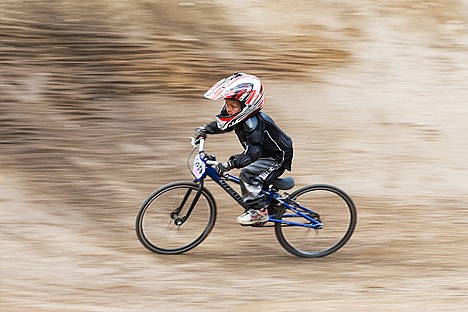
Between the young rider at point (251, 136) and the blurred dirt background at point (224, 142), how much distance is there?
30.1 inches

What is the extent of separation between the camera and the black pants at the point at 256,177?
8.21 m

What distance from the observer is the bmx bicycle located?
824cm

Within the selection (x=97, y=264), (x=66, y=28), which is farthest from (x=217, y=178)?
(x=66, y=28)

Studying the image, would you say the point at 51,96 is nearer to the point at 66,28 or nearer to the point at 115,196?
the point at 66,28

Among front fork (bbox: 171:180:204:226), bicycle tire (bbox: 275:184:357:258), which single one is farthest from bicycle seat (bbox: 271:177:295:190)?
front fork (bbox: 171:180:204:226)

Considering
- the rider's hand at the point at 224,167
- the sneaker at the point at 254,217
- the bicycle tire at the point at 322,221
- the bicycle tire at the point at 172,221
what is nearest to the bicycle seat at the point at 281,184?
the bicycle tire at the point at 322,221

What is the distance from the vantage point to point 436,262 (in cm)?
839

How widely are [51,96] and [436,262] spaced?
21.9 feet

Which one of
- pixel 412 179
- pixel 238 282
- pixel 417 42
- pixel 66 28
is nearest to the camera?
pixel 238 282

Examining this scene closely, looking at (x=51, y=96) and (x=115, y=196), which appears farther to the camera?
(x=51, y=96)

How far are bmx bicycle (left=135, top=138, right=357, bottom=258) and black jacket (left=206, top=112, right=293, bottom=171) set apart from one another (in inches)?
9.7

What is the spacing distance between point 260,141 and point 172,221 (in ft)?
4.07

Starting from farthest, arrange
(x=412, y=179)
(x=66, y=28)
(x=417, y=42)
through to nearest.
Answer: (x=417, y=42)
(x=66, y=28)
(x=412, y=179)

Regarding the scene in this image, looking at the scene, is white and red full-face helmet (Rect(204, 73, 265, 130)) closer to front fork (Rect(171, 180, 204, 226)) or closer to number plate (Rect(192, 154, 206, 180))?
number plate (Rect(192, 154, 206, 180))
